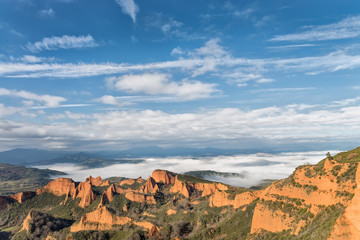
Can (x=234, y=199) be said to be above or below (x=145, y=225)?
above

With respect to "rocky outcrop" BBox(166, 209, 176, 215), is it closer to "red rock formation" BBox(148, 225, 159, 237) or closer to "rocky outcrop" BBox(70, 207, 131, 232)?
"red rock formation" BBox(148, 225, 159, 237)

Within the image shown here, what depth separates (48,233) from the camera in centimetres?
18175

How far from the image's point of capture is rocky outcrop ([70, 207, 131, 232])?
545ft

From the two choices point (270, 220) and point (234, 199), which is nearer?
point (270, 220)

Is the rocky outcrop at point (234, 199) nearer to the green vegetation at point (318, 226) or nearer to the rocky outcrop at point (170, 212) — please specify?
the rocky outcrop at point (170, 212)

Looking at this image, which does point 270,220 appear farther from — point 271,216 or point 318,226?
point 318,226

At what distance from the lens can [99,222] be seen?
16925cm

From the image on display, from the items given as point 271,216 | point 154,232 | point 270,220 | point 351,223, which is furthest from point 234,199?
point 351,223

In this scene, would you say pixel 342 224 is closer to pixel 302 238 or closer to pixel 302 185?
pixel 302 238

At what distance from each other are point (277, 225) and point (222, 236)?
45.3m

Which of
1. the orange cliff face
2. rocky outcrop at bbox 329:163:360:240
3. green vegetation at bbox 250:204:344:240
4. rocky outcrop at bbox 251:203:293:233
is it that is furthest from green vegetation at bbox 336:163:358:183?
rocky outcrop at bbox 329:163:360:240

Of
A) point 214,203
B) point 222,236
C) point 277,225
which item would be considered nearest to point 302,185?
point 277,225

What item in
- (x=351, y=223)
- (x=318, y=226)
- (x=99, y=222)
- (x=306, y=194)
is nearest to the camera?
(x=351, y=223)

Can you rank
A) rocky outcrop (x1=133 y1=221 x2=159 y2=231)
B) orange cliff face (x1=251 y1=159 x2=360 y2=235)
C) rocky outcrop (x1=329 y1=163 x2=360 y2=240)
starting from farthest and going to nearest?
rocky outcrop (x1=133 y1=221 x2=159 y2=231)
orange cliff face (x1=251 y1=159 x2=360 y2=235)
rocky outcrop (x1=329 y1=163 x2=360 y2=240)
